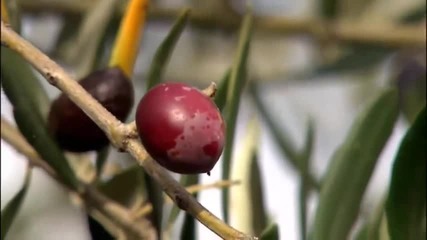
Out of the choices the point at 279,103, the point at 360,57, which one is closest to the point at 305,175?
the point at 360,57

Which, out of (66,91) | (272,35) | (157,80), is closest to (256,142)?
(157,80)

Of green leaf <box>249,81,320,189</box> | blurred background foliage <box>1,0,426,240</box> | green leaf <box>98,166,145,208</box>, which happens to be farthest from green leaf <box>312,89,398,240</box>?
green leaf <box>249,81,320,189</box>

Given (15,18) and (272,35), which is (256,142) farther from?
(272,35)

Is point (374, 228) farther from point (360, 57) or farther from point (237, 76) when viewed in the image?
point (360, 57)

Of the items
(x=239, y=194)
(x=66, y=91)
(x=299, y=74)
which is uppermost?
(x=299, y=74)

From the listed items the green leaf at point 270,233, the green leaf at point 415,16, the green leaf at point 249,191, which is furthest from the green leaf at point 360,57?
the green leaf at point 270,233

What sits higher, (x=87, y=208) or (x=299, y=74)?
(x=299, y=74)
